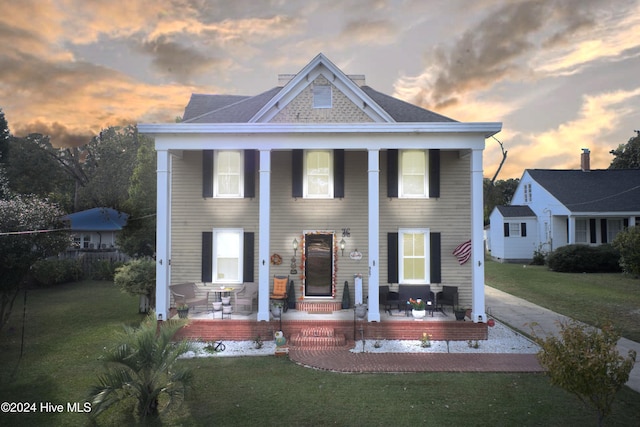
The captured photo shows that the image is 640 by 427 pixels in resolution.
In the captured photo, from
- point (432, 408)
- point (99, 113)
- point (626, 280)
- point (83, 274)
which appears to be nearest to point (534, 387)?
point (432, 408)

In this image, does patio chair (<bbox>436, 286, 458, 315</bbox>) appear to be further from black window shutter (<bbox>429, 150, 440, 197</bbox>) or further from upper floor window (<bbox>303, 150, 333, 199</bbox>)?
upper floor window (<bbox>303, 150, 333, 199</bbox>)

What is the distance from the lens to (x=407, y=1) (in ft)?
50.5

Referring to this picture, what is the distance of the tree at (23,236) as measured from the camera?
10.8 m

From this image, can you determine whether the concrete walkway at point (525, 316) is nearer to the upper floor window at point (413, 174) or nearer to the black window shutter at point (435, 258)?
the black window shutter at point (435, 258)

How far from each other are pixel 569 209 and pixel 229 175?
85.7 feet

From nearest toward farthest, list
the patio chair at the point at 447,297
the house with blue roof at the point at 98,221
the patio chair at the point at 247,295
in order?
the patio chair at the point at 247,295 < the patio chair at the point at 447,297 < the house with blue roof at the point at 98,221

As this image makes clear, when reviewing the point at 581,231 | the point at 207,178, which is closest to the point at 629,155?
the point at 581,231

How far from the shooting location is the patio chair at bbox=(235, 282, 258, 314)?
43.3ft

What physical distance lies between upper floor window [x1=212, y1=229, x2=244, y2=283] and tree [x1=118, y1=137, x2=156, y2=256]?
31.5ft

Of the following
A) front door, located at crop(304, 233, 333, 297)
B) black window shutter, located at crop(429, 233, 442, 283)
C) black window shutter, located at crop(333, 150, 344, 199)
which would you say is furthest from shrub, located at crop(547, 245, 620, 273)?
black window shutter, located at crop(333, 150, 344, 199)

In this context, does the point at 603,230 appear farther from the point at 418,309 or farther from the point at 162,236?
the point at 162,236

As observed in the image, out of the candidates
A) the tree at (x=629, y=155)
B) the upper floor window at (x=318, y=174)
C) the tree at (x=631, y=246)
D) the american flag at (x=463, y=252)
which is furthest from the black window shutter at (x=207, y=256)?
the tree at (x=629, y=155)

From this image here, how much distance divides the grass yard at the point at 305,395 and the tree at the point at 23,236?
2.04m

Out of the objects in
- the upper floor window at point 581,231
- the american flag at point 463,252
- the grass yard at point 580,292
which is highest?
the upper floor window at point 581,231
